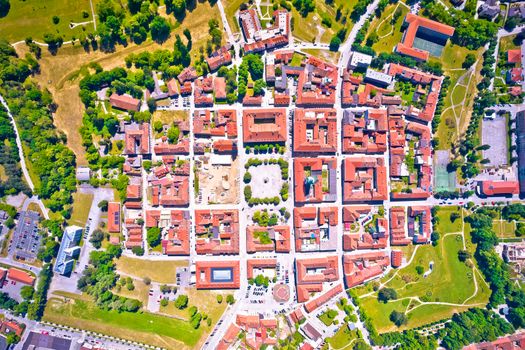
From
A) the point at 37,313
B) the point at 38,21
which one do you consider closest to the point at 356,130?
the point at 38,21

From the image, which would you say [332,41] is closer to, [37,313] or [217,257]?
[217,257]

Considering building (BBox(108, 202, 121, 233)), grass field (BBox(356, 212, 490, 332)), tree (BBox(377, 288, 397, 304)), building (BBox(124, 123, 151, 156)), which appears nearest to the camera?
building (BBox(124, 123, 151, 156))

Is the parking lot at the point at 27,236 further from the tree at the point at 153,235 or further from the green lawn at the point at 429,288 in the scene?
the green lawn at the point at 429,288

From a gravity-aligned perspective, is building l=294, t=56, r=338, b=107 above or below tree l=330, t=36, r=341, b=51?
below

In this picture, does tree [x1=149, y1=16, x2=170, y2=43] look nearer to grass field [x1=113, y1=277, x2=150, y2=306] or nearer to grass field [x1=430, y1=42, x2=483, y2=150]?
grass field [x1=113, y1=277, x2=150, y2=306]

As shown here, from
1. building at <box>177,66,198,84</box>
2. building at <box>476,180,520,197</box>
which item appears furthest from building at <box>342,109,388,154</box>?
building at <box>177,66,198,84</box>

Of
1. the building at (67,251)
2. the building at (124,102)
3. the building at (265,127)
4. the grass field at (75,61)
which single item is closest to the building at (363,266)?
the building at (265,127)
